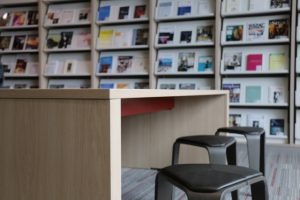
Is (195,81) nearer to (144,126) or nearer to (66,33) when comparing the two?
(144,126)

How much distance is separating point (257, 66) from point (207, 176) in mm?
3115

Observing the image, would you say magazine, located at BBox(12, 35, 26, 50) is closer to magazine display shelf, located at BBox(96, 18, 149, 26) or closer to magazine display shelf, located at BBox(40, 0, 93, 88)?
magazine display shelf, located at BBox(40, 0, 93, 88)

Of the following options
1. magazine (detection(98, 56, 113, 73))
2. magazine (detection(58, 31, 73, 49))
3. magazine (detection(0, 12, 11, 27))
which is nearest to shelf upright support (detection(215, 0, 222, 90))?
magazine (detection(98, 56, 113, 73))

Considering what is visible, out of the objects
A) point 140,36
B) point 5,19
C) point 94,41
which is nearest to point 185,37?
point 140,36

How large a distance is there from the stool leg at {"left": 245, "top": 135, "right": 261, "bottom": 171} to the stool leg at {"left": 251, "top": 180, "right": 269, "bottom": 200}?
0.86 metres

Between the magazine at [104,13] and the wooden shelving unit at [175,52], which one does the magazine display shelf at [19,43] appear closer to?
the wooden shelving unit at [175,52]

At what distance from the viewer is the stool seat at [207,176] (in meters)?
0.89

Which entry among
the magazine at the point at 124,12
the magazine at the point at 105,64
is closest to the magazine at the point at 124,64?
the magazine at the point at 105,64

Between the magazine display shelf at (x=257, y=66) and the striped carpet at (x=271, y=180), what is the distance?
0.49 m

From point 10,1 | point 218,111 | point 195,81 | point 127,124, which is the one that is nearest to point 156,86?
point 195,81

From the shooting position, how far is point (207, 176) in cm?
98

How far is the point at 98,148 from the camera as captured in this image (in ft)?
3.00

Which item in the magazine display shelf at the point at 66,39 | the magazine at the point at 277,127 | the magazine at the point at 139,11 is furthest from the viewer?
the magazine display shelf at the point at 66,39

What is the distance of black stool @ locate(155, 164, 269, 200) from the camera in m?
0.88
